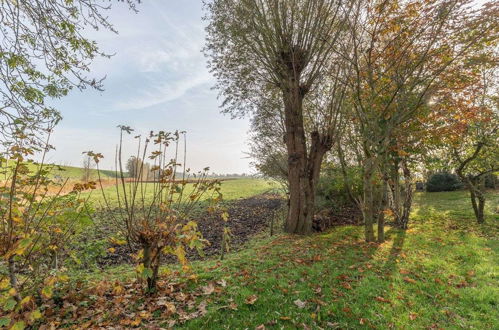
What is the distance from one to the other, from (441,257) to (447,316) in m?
3.58

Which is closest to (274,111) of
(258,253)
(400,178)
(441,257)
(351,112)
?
(351,112)

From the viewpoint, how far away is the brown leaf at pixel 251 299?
4215 millimetres

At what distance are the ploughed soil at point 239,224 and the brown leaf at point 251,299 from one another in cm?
395

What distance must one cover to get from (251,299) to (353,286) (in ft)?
7.06

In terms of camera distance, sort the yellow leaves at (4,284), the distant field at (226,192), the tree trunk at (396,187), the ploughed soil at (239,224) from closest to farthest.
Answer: the yellow leaves at (4,284) < the ploughed soil at (239,224) < the tree trunk at (396,187) < the distant field at (226,192)

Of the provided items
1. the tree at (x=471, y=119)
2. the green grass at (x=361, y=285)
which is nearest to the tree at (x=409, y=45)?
the tree at (x=471, y=119)

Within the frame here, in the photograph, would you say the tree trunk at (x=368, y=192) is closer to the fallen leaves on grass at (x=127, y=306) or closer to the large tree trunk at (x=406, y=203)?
the large tree trunk at (x=406, y=203)

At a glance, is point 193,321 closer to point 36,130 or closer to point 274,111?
point 36,130

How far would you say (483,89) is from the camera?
1162 centimetres

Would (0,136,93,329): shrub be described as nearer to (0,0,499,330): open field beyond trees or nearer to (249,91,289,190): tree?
(0,0,499,330): open field beyond trees

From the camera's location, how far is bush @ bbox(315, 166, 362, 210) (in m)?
13.7

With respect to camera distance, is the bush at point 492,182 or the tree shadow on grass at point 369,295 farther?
the bush at point 492,182

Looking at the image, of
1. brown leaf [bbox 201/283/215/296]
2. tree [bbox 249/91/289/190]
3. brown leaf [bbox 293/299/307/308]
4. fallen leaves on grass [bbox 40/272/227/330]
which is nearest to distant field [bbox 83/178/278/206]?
tree [bbox 249/91/289/190]

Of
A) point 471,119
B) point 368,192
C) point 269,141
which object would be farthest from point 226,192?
point 471,119
